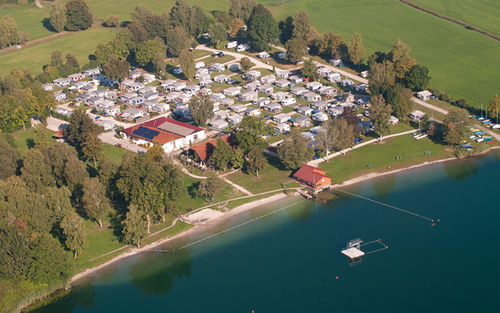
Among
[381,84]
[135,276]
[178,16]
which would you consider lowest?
[135,276]

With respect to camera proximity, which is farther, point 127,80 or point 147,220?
point 127,80

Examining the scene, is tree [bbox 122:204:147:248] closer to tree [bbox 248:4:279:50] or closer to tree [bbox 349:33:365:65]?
tree [bbox 349:33:365:65]

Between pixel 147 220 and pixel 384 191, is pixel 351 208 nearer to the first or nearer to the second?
pixel 384 191

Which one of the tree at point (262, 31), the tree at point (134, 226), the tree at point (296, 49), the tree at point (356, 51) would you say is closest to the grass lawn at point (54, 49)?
the tree at point (262, 31)

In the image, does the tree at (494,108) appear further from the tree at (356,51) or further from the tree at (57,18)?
the tree at (57,18)

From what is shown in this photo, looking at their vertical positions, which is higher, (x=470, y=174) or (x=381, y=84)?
(x=381, y=84)

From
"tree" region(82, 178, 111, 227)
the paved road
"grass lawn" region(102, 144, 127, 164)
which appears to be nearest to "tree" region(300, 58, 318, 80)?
the paved road

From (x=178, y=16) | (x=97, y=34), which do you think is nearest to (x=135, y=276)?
(x=178, y=16)
